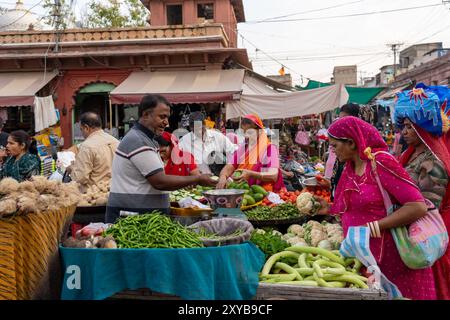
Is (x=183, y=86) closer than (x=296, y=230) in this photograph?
No

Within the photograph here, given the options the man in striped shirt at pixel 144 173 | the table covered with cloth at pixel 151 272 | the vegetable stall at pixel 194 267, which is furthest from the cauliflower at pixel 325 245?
the table covered with cloth at pixel 151 272

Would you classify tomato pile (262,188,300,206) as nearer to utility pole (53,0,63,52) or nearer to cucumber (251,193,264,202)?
cucumber (251,193,264,202)

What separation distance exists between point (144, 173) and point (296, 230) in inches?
58.3

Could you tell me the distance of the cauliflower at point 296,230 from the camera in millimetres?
3504

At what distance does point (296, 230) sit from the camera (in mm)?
3547

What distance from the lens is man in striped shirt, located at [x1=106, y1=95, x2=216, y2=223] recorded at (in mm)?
2709

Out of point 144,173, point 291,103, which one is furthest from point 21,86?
point 144,173

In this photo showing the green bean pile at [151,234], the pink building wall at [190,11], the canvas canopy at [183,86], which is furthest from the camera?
the pink building wall at [190,11]

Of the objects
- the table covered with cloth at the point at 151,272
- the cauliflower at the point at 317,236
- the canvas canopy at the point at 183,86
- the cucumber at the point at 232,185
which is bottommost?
the cauliflower at the point at 317,236

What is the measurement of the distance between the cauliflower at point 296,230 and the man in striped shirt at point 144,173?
98 cm

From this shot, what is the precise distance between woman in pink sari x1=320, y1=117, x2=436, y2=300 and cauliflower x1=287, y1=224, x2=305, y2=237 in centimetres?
91

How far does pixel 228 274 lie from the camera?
6.64 feet

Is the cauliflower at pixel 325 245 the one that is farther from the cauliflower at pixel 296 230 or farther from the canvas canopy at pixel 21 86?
the canvas canopy at pixel 21 86

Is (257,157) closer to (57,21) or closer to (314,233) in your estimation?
(314,233)
